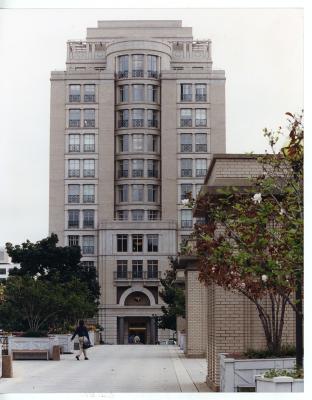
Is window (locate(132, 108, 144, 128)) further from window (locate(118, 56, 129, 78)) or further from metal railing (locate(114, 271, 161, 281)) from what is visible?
metal railing (locate(114, 271, 161, 281))

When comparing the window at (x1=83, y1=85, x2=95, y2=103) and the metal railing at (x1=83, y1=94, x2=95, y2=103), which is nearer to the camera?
the window at (x1=83, y1=85, x2=95, y2=103)

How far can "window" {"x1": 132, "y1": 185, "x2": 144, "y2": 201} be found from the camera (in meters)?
87.3

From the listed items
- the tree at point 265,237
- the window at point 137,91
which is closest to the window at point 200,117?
the window at point 137,91

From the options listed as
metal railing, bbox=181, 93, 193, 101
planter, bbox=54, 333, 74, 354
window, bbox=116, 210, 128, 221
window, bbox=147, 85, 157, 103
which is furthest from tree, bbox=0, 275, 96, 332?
window, bbox=147, 85, 157, 103

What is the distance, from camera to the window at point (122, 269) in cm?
8469

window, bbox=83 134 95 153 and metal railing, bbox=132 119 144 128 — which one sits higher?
metal railing, bbox=132 119 144 128

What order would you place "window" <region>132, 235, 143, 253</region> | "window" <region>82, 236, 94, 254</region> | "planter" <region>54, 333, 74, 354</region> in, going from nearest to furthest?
1. "planter" <region>54, 333, 74, 354</region>
2. "window" <region>132, 235, 143, 253</region>
3. "window" <region>82, 236, 94, 254</region>

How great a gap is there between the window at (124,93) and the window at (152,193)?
8004mm

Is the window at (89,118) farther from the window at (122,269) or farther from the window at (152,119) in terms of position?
the window at (122,269)

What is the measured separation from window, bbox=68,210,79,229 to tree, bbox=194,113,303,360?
6623cm

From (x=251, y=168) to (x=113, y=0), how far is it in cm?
573

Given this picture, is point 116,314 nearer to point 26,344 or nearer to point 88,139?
point 88,139

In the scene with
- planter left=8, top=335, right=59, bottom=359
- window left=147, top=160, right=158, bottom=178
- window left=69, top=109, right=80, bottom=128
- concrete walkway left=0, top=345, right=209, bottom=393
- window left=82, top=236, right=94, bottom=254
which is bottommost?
concrete walkway left=0, top=345, right=209, bottom=393

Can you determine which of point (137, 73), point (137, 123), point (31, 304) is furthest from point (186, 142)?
point (31, 304)
